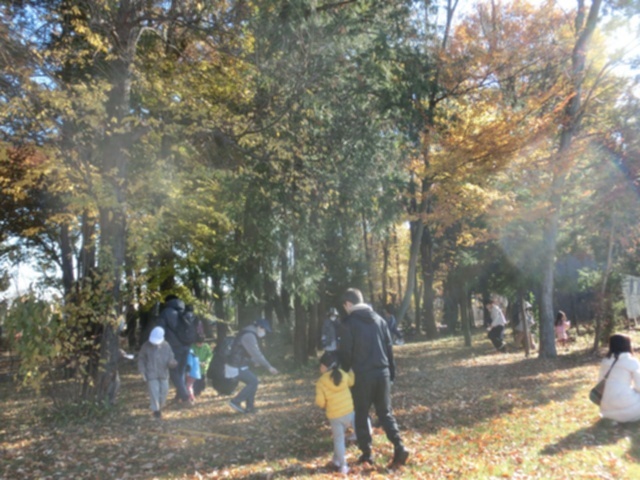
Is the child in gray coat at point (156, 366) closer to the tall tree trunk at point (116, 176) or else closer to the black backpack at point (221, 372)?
the tall tree trunk at point (116, 176)

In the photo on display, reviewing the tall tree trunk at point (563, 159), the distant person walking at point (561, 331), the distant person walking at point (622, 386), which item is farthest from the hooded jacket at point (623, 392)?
the distant person walking at point (561, 331)

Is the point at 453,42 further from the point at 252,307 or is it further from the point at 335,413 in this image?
the point at 335,413

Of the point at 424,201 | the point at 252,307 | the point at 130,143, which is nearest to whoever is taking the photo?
the point at 130,143

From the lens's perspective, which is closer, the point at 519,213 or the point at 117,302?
the point at 117,302

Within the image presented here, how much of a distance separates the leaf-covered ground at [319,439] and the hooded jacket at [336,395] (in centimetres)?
65

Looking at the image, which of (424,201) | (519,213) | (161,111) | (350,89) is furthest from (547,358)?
(161,111)

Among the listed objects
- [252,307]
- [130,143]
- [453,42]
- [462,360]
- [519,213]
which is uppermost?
[453,42]

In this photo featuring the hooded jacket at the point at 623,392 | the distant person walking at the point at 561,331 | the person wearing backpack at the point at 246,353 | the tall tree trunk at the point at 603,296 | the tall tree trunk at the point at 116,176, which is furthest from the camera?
the distant person walking at the point at 561,331

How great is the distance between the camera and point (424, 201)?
1545 centimetres

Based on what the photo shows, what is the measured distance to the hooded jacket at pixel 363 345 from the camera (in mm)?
5719

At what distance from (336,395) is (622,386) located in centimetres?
398

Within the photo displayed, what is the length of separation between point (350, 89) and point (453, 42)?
5.25 m

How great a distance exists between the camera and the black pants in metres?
5.66

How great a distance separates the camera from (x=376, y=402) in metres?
5.75
